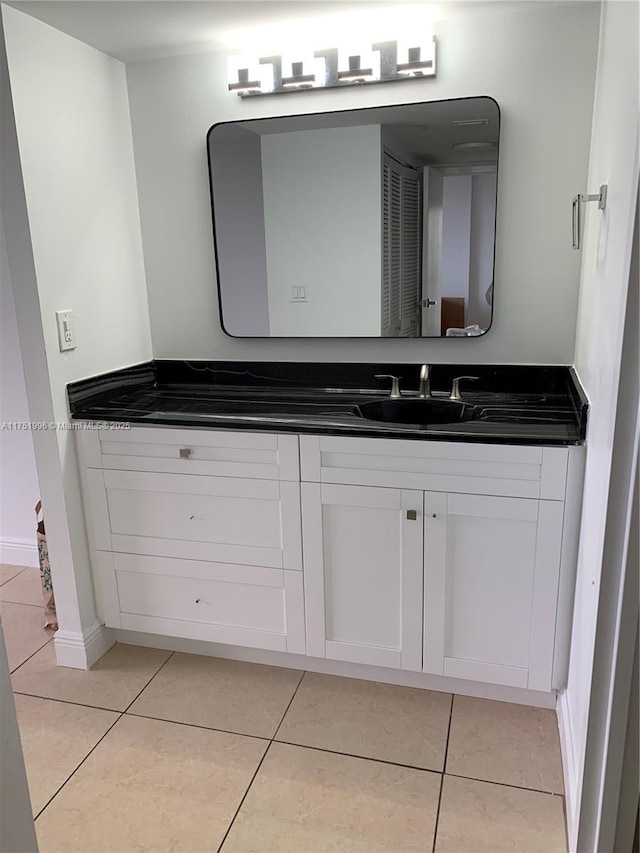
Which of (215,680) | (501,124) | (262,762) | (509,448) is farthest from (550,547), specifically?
(501,124)

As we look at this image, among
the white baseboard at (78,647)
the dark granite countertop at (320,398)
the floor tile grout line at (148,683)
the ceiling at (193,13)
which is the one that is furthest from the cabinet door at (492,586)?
the ceiling at (193,13)

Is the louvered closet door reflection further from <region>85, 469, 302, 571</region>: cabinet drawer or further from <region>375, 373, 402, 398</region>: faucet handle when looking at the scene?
<region>85, 469, 302, 571</region>: cabinet drawer

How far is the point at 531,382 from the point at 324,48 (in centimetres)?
130

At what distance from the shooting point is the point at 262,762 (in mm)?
1788

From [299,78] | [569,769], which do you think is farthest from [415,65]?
[569,769]

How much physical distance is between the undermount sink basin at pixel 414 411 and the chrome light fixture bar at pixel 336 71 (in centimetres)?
106

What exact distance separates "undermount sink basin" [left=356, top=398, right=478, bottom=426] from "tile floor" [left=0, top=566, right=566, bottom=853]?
35.2 inches

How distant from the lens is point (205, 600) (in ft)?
7.07

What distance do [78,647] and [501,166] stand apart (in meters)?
2.16

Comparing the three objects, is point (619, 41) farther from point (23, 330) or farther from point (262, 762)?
point (262, 762)

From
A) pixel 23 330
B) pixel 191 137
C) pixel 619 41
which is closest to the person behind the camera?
pixel 619 41

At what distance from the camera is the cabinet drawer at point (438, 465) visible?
1739 millimetres

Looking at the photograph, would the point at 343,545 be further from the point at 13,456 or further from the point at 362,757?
the point at 13,456

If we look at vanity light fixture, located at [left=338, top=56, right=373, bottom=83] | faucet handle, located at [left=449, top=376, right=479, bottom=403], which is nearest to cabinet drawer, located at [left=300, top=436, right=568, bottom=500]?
faucet handle, located at [left=449, top=376, right=479, bottom=403]
